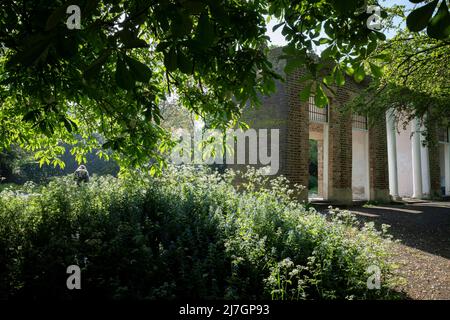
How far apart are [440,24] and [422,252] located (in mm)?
6761

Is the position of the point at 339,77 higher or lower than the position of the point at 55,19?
higher

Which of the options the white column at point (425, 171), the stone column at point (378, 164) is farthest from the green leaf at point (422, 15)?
the white column at point (425, 171)

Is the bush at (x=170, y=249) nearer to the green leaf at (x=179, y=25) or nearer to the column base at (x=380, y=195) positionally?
the green leaf at (x=179, y=25)

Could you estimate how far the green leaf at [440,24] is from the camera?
1.17 meters

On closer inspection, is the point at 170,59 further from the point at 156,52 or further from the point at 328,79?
the point at 156,52

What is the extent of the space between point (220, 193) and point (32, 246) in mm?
3359

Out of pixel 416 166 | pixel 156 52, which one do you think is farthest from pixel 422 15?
pixel 416 166

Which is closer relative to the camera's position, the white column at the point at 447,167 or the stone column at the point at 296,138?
the stone column at the point at 296,138

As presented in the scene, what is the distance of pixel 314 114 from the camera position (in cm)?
1341

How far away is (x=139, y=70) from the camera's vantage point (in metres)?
1.20

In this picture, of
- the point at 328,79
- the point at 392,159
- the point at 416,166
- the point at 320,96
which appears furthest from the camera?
the point at 416,166

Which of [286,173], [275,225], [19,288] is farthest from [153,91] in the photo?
[286,173]

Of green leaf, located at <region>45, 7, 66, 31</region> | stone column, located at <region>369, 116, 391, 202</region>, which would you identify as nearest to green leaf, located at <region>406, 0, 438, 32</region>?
green leaf, located at <region>45, 7, 66, 31</region>
